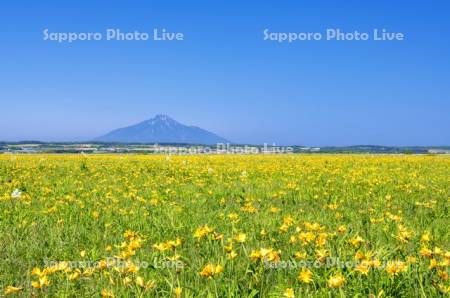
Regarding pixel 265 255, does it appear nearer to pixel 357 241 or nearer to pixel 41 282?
pixel 357 241

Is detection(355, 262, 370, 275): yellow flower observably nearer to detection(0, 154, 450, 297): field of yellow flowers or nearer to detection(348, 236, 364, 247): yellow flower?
detection(0, 154, 450, 297): field of yellow flowers

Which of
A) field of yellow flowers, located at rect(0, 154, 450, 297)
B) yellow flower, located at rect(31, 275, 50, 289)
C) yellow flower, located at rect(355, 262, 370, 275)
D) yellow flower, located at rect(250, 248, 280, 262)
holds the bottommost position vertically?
field of yellow flowers, located at rect(0, 154, 450, 297)

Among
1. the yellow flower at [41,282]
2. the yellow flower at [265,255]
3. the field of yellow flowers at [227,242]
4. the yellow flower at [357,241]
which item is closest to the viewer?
the yellow flower at [41,282]

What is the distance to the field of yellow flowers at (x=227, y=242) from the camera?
152 inches

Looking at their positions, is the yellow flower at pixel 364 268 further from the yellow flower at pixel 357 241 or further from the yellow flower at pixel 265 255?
the yellow flower at pixel 357 241

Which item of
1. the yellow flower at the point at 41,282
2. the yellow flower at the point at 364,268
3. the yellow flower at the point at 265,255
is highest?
the yellow flower at the point at 265,255

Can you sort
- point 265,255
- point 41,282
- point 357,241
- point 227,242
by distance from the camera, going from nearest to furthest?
point 41,282, point 265,255, point 357,241, point 227,242

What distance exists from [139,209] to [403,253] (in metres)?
4.79

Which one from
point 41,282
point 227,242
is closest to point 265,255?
point 41,282

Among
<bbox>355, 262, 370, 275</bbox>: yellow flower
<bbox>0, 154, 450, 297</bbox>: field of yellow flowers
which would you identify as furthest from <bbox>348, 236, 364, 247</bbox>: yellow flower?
<bbox>355, 262, 370, 275</bbox>: yellow flower

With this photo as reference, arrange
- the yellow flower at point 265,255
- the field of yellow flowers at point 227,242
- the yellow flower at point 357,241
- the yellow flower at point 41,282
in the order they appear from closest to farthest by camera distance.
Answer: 1. the yellow flower at point 41,282
2. the yellow flower at point 265,255
3. the field of yellow flowers at point 227,242
4. the yellow flower at point 357,241

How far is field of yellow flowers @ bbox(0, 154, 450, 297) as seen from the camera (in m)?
3.85

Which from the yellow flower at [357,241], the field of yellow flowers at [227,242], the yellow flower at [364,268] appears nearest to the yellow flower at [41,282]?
the field of yellow flowers at [227,242]

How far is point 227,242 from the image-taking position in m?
5.63
